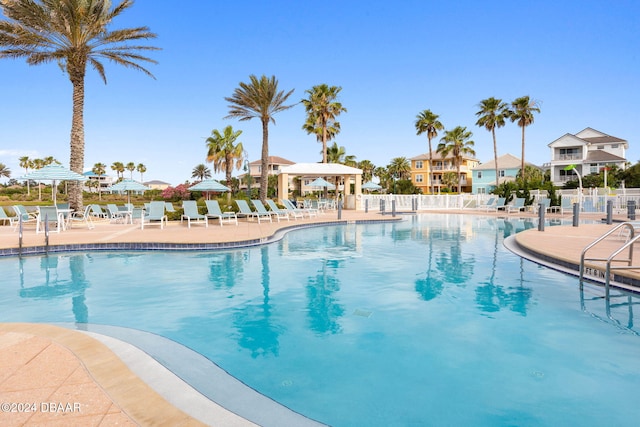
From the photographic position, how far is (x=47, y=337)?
3.61m

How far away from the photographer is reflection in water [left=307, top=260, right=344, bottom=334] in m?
5.01

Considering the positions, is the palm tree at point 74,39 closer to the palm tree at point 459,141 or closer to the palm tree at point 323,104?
the palm tree at point 323,104

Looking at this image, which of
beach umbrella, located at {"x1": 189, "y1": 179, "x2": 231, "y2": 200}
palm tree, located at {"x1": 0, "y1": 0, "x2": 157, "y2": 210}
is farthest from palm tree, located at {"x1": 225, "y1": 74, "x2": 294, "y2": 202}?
palm tree, located at {"x1": 0, "y1": 0, "x2": 157, "y2": 210}

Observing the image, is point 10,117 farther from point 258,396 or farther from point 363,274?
point 258,396

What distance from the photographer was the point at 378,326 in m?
4.96

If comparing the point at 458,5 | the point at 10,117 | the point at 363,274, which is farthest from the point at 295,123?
the point at 363,274

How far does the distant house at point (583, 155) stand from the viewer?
46.9m

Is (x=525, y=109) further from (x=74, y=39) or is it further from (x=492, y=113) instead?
(x=74, y=39)

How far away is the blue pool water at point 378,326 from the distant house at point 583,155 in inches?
1899

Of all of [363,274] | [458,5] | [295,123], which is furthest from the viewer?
[295,123]

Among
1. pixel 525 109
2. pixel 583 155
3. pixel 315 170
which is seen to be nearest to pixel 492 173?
pixel 583 155

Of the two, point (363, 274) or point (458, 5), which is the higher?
point (458, 5)

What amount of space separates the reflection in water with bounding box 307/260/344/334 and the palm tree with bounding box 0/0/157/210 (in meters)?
15.3

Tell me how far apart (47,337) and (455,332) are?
176 inches
